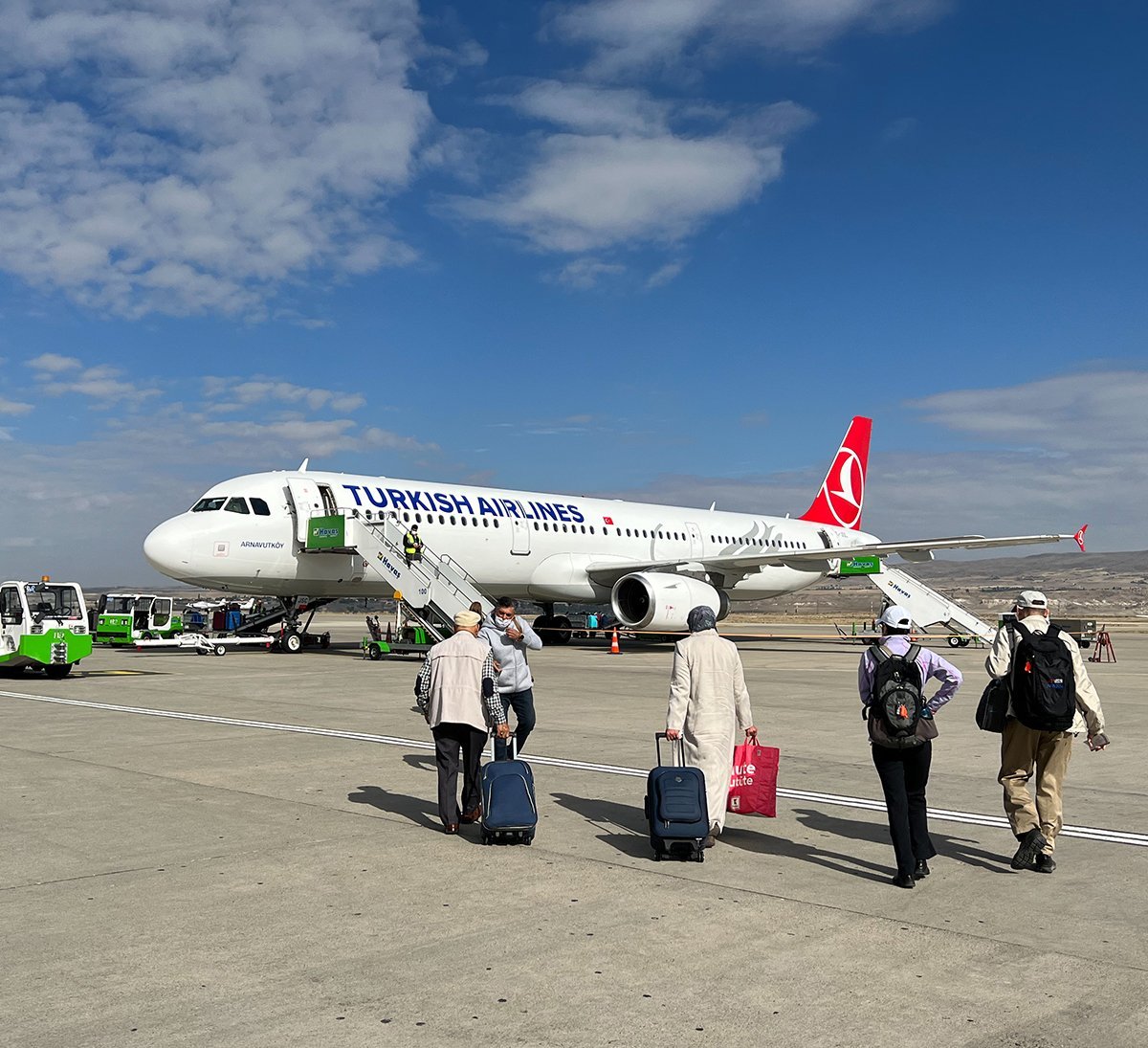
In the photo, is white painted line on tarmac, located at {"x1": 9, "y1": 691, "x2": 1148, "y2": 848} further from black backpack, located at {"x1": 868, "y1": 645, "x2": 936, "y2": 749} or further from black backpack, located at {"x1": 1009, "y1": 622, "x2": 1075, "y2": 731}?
black backpack, located at {"x1": 868, "y1": 645, "x2": 936, "y2": 749}

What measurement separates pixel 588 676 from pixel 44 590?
9.29 meters

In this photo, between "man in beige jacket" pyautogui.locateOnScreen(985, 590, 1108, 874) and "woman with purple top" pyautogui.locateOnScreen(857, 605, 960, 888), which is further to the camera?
"man in beige jacket" pyautogui.locateOnScreen(985, 590, 1108, 874)

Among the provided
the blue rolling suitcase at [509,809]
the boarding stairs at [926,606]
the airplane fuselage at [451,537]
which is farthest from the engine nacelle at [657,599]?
the blue rolling suitcase at [509,809]

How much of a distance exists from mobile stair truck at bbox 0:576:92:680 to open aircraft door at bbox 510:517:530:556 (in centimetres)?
1133

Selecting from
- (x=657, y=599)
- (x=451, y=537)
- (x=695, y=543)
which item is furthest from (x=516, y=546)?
(x=695, y=543)

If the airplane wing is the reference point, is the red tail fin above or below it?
above

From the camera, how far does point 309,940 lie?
5.05 metres

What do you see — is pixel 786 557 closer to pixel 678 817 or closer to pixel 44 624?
pixel 44 624

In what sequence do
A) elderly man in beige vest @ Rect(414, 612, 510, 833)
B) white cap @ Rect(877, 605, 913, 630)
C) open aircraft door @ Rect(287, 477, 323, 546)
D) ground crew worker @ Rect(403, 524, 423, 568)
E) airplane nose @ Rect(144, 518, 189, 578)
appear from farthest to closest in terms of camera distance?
open aircraft door @ Rect(287, 477, 323, 546) < ground crew worker @ Rect(403, 524, 423, 568) < airplane nose @ Rect(144, 518, 189, 578) < elderly man in beige vest @ Rect(414, 612, 510, 833) < white cap @ Rect(877, 605, 913, 630)

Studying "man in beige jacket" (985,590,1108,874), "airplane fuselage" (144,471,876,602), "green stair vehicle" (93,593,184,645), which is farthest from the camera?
"green stair vehicle" (93,593,184,645)

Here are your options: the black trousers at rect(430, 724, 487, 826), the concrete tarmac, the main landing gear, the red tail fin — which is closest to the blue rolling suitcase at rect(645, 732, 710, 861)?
the concrete tarmac

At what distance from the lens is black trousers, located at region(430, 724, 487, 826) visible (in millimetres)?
7395

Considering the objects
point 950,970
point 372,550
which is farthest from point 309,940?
point 372,550

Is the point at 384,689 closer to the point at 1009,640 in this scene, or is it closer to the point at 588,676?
the point at 588,676
